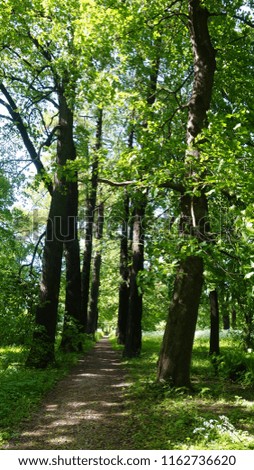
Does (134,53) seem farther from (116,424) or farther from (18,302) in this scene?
(116,424)

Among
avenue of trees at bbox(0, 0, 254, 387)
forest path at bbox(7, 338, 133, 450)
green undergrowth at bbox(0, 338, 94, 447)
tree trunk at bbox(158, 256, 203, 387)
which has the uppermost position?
avenue of trees at bbox(0, 0, 254, 387)

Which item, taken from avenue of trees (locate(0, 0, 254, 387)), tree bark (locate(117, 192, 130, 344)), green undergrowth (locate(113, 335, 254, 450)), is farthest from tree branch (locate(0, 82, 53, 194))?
green undergrowth (locate(113, 335, 254, 450))

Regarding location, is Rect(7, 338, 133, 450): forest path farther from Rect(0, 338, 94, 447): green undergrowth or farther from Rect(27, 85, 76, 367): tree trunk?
Rect(27, 85, 76, 367): tree trunk

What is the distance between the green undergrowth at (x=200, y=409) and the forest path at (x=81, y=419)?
28 centimetres

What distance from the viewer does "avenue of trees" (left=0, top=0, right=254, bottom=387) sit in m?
6.74

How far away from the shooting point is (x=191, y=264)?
892cm

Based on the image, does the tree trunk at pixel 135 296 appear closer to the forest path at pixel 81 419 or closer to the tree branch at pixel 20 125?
the tree branch at pixel 20 125

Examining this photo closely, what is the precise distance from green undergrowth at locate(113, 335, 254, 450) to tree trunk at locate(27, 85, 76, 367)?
2.80 meters

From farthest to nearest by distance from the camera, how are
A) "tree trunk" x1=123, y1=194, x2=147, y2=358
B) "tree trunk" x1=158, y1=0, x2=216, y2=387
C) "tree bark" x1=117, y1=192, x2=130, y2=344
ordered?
"tree bark" x1=117, y1=192, x2=130, y2=344 → "tree trunk" x1=123, y1=194, x2=147, y2=358 → "tree trunk" x1=158, y1=0, x2=216, y2=387

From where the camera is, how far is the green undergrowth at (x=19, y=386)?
682 cm

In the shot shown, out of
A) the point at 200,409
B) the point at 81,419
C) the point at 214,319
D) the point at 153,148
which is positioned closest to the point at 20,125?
the point at 153,148

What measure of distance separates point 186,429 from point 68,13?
11.3m

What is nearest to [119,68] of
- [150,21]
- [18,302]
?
[150,21]

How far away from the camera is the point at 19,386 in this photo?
353 inches
